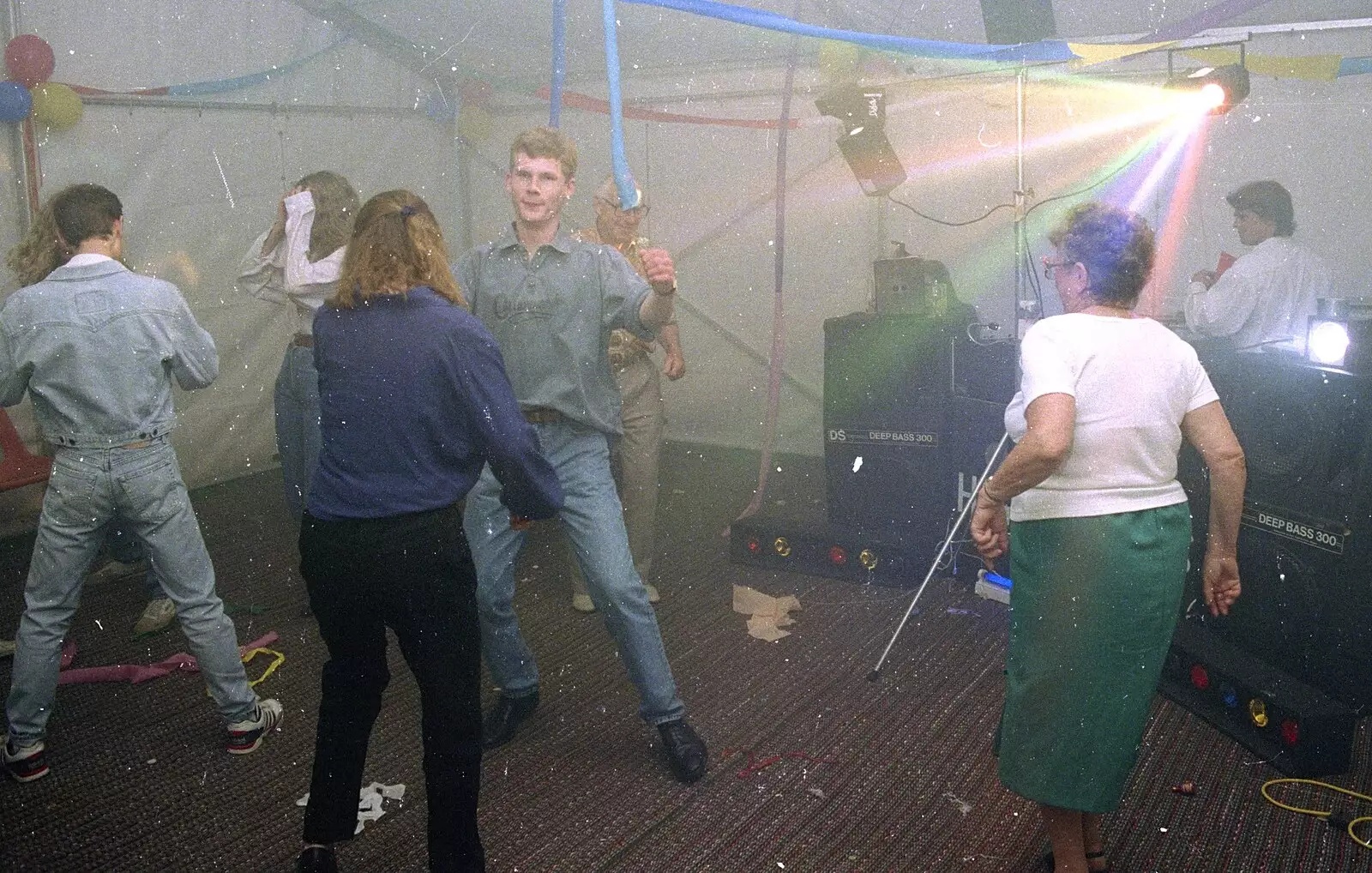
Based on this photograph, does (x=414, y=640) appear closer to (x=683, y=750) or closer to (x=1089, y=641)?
(x=683, y=750)

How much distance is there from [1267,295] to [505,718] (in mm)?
3484

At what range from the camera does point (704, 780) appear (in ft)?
9.96

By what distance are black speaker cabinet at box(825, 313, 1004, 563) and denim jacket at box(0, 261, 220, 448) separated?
2948mm

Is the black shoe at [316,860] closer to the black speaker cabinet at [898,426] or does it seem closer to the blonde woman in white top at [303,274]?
the blonde woman in white top at [303,274]

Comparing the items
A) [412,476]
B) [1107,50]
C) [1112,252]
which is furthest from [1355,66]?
[412,476]

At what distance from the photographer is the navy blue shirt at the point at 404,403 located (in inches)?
85.0

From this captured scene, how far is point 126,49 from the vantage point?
560 cm

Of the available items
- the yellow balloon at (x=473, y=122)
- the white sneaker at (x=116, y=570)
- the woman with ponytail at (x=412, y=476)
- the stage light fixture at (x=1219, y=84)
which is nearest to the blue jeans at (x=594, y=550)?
the woman with ponytail at (x=412, y=476)

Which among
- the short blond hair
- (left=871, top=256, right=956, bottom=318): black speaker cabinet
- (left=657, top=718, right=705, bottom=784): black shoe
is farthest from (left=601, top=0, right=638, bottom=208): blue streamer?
(left=871, top=256, right=956, bottom=318): black speaker cabinet

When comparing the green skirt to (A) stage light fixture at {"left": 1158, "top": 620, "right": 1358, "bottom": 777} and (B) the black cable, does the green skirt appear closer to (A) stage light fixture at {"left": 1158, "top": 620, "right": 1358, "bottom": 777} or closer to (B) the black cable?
(A) stage light fixture at {"left": 1158, "top": 620, "right": 1358, "bottom": 777}

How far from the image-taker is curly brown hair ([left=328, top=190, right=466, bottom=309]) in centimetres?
219

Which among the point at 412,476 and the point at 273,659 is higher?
the point at 412,476

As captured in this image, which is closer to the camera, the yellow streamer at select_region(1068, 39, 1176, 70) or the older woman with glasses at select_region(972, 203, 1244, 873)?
the older woman with glasses at select_region(972, 203, 1244, 873)

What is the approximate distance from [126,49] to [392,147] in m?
1.80
